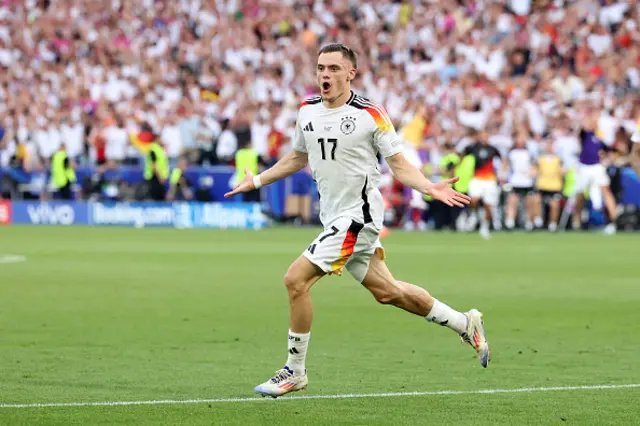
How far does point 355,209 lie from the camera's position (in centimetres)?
880

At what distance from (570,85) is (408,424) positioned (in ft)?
85.8

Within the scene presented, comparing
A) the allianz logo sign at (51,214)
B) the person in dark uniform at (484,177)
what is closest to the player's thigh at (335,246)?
the person in dark uniform at (484,177)

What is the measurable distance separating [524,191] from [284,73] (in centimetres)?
746

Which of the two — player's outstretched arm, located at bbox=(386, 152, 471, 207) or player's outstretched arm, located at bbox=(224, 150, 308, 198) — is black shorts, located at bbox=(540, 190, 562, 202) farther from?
player's outstretched arm, located at bbox=(386, 152, 471, 207)

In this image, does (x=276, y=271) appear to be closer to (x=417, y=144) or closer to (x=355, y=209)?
(x=355, y=209)

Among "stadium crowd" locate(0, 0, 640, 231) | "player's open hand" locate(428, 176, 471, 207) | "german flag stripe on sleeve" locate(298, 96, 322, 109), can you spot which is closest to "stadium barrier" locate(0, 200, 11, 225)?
"stadium crowd" locate(0, 0, 640, 231)

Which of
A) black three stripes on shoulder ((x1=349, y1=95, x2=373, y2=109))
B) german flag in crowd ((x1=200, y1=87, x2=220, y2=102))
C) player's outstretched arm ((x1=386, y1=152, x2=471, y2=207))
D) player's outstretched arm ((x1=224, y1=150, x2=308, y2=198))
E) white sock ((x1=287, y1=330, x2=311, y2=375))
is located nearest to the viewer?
player's outstretched arm ((x1=386, y1=152, x2=471, y2=207))

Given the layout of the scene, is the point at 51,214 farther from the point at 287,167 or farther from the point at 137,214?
the point at 287,167

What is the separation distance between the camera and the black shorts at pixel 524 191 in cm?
3234

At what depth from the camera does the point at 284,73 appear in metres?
35.8

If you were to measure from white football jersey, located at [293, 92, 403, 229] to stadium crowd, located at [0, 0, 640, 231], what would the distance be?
20649mm

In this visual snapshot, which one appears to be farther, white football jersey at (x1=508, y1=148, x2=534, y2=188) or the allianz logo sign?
the allianz logo sign

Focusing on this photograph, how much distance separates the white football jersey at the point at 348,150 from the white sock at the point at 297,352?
30.0 inches

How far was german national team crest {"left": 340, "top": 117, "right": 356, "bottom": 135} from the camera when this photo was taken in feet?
28.4
